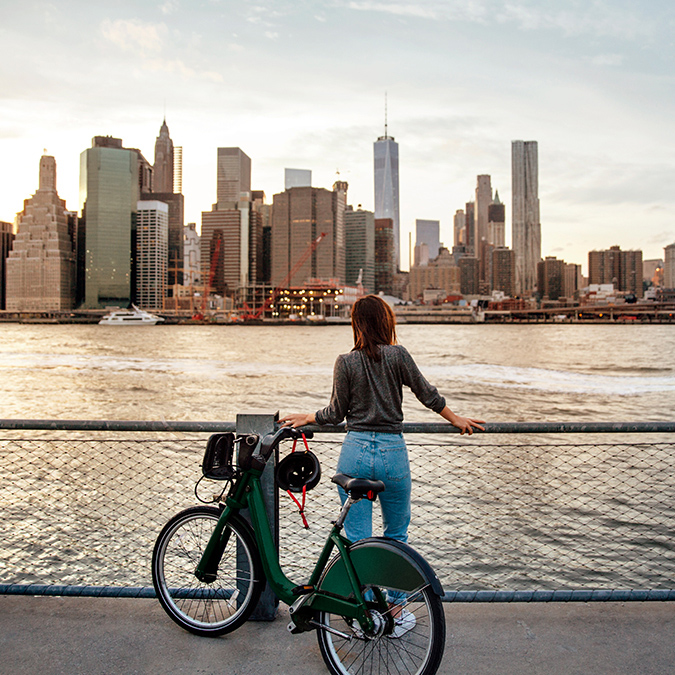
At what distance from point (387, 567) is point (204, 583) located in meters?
1.34

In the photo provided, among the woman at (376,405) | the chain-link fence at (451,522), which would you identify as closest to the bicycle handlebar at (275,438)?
the woman at (376,405)

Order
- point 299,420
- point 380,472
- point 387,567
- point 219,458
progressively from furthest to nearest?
1. point 299,420
2. point 219,458
3. point 380,472
4. point 387,567

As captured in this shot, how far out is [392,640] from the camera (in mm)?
3234

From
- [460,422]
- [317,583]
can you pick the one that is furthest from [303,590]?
[460,422]

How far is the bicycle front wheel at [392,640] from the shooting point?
2.92 m

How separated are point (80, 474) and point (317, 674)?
448 inches

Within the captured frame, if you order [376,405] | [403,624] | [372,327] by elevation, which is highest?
[372,327]

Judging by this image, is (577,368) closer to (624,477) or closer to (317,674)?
(624,477)

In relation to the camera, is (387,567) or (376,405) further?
(376,405)

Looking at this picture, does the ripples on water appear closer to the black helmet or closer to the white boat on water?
the black helmet

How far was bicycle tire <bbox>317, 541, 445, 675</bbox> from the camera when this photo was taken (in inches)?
115

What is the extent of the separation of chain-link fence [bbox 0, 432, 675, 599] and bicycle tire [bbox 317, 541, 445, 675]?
3.76 metres

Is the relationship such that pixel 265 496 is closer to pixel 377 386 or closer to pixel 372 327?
pixel 377 386

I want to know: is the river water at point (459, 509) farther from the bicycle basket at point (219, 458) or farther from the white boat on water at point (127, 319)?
the white boat on water at point (127, 319)
